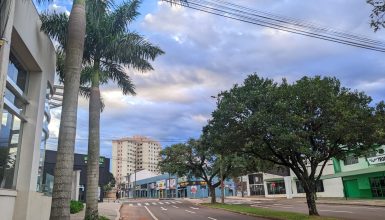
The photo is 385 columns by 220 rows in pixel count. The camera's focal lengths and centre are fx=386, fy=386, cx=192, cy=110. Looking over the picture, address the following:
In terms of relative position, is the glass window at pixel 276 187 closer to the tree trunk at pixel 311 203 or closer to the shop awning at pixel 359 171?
the shop awning at pixel 359 171

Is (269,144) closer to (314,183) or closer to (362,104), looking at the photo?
(314,183)

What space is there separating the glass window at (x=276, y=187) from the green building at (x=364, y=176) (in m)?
14.8

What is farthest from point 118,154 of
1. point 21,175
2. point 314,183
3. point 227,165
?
point 21,175

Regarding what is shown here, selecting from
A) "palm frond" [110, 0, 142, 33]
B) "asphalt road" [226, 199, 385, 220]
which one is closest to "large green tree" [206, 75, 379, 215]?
"asphalt road" [226, 199, 385, 220]

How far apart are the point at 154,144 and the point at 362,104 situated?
8057cm

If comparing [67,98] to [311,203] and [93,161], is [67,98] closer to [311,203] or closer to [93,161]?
[93,161]

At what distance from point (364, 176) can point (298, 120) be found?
2733 cm

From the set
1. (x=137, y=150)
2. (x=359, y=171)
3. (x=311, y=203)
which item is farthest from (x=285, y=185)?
(x=137, y=150)

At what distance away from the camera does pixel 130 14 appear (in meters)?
17.8

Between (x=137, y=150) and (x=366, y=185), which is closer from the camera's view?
(x=366, y=185)

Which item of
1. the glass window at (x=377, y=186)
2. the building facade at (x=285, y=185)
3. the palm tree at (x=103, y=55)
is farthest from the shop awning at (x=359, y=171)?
the palm tree at (x=103, y=55)

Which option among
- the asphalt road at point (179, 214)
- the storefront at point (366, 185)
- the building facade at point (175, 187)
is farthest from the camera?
the building facade at point (175, 187)

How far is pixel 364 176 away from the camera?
142ft

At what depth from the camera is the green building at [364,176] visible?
39.2m
